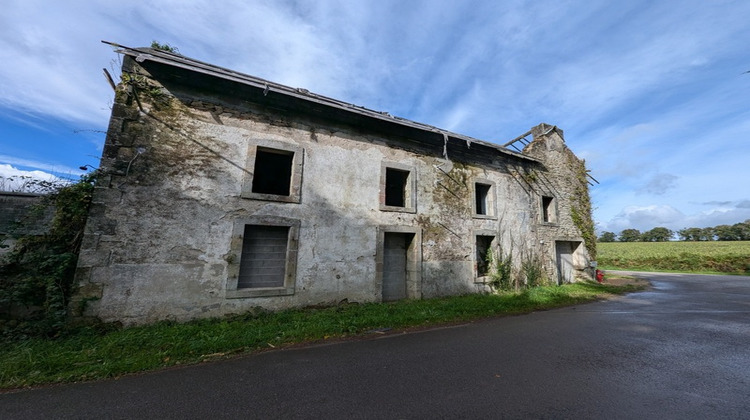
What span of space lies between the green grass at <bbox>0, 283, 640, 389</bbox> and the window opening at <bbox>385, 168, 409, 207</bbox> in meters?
3.46

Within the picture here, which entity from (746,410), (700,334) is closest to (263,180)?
(746,410)

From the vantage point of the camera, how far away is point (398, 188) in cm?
1004

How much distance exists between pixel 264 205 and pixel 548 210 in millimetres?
12381

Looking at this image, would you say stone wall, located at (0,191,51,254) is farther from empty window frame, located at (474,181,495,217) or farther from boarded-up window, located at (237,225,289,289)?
empty window frame, located at (474,181,495,217)

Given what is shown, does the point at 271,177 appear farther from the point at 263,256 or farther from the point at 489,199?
the point at 489,199

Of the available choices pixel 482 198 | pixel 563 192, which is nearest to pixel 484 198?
pixel 482 198

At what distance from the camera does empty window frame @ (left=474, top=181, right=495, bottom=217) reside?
432 inches

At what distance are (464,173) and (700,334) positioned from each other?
6930mm

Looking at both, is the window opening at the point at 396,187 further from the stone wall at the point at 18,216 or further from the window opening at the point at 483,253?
the stone wall at the point at 18,216

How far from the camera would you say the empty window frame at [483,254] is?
1036cm

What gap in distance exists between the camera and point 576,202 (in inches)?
546

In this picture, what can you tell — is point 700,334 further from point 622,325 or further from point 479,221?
point 479,221

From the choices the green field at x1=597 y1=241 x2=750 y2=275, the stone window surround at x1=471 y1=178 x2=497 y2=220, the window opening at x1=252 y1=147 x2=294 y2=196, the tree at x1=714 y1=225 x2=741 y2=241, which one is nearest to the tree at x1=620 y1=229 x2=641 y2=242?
the tree at x1=714 y1=225 x2=741 y2=241

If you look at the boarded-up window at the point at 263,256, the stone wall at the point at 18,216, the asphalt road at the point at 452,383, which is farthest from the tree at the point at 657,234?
the stone wall at the point at 18,216
